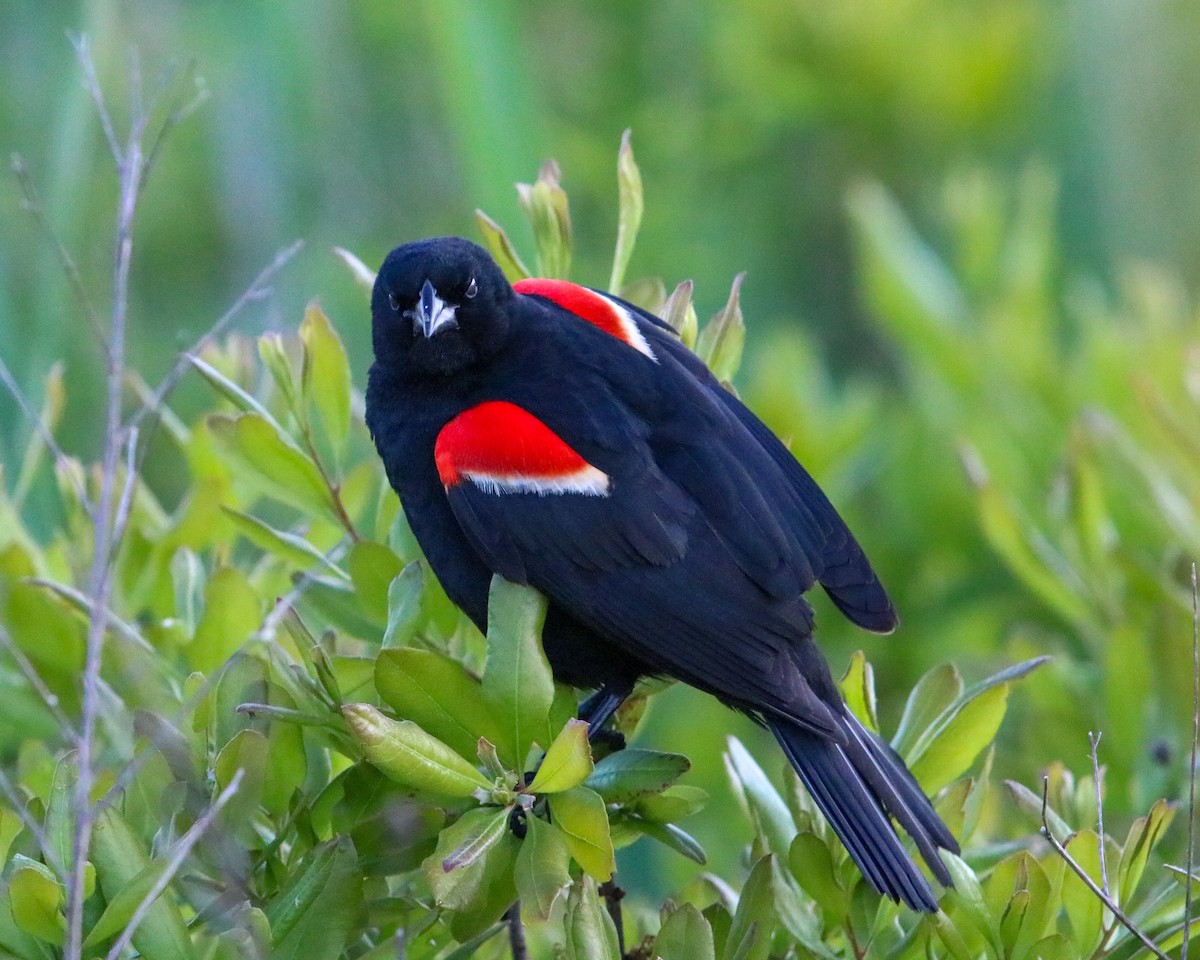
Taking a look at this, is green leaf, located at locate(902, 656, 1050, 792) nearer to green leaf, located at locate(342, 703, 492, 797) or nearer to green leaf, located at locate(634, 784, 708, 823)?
green leaf, located at locate(634, 784, 708, 823)

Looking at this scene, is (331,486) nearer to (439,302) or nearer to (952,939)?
(439,302)

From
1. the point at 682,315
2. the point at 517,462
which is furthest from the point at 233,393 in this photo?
the point at 682,315

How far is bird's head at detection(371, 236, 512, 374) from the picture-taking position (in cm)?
177

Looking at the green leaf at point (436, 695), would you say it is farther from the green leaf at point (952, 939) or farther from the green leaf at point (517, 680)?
the green leaf at point (952, 939)

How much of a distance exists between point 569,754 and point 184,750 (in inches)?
13.6

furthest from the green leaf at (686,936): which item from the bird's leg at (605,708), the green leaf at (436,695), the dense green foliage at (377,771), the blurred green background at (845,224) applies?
the blurred green background at (845,224)

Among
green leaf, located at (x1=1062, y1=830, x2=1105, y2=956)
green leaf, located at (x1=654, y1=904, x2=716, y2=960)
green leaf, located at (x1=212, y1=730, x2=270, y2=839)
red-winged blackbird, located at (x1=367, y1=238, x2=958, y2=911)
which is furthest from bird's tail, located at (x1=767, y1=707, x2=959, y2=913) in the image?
green leaf, located at (x1=212, y1=730, x2=270, y2=839)

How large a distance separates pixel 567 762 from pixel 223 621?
561 millimetres

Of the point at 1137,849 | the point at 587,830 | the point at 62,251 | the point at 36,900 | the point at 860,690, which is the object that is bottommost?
the point at 1137,849

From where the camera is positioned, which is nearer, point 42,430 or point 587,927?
point 587,927

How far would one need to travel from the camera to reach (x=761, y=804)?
4.67 feet

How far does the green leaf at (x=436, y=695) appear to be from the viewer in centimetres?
121

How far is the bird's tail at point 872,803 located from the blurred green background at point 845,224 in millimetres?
580

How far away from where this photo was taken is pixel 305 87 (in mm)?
3723
